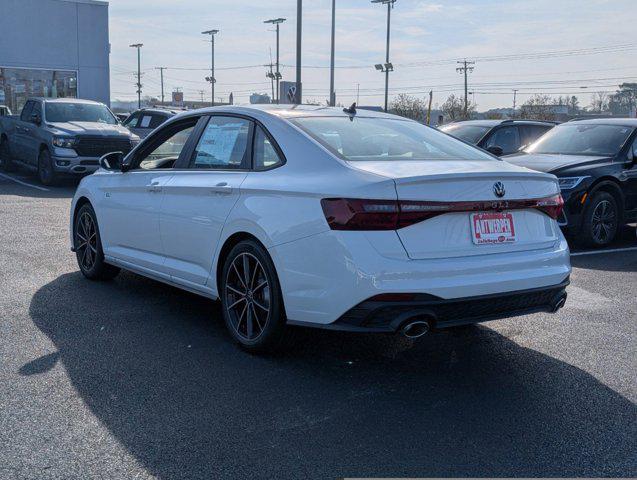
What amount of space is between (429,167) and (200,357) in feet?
6.29

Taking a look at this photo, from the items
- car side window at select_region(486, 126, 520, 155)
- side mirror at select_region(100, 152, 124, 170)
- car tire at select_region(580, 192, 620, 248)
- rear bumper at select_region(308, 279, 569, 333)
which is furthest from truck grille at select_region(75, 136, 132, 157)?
rear bumper at select_region(308, 279, 569, 333)

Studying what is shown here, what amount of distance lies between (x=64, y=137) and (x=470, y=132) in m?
8.49

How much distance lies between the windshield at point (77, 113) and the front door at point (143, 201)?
11.3 m

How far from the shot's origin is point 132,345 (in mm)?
5148

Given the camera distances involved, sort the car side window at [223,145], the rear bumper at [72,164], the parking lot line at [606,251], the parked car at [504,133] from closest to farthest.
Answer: the car side window at [223,145] < the parking lot line at [606,251] < the parked car at [504,133] < the rear bumper at [72,164]

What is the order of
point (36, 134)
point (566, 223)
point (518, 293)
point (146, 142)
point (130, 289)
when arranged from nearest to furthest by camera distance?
point (518, 293) < point (146, 142) < point (130, 289) < point (566, 223) < point (36, 134)

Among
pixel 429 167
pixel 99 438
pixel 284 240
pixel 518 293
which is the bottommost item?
pixel 99 438

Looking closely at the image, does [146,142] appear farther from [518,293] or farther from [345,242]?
[518,293]

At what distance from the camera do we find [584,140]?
1073cm

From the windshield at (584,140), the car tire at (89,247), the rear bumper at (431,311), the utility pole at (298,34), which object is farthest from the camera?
the utility pole at (298,34)

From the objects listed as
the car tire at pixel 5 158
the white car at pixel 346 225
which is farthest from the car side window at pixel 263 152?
the car tire at pixel 5 158

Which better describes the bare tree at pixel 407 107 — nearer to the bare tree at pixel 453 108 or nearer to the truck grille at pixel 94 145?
the bare tree at pixel 453 108

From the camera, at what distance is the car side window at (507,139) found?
1368 cm

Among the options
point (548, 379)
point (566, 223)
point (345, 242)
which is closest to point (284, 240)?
point (345, 242)
